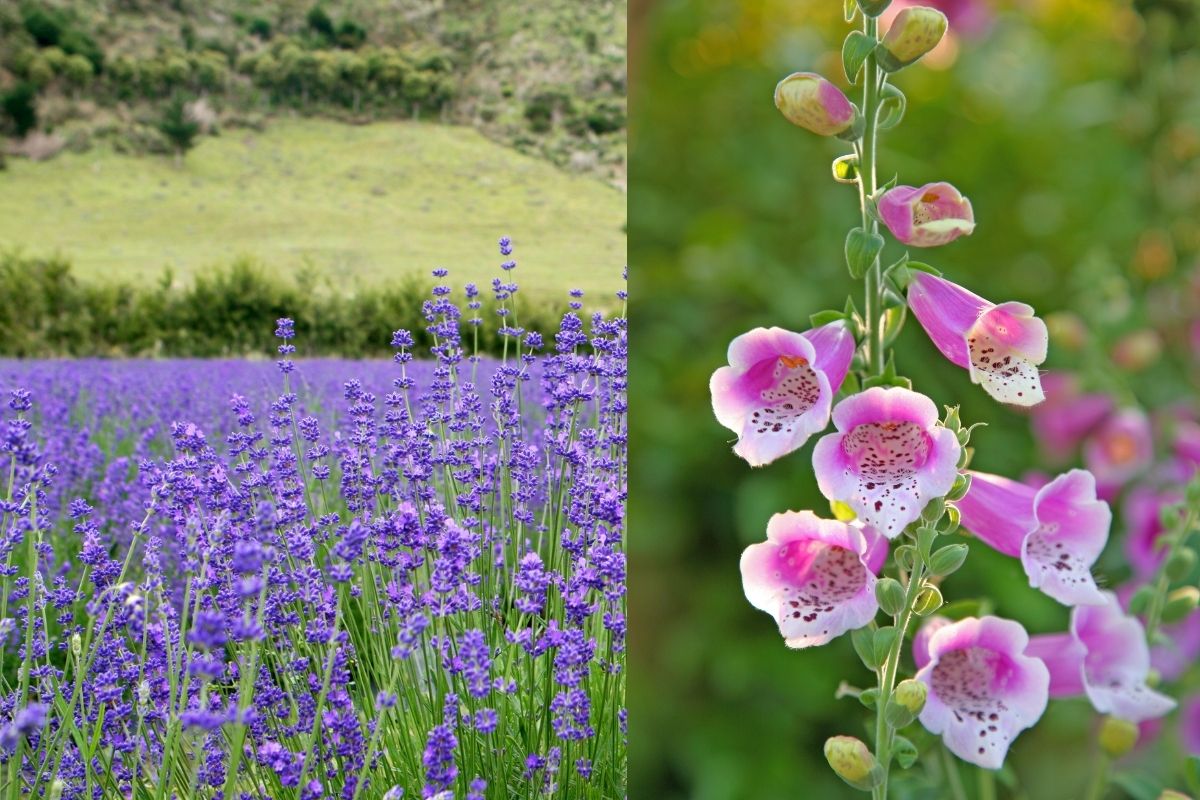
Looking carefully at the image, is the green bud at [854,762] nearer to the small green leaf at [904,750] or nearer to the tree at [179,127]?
the small green leaf at [904,750]

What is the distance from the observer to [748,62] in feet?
7.47

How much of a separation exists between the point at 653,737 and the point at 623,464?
0.63 m

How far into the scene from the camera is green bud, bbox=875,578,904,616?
0.82 meters

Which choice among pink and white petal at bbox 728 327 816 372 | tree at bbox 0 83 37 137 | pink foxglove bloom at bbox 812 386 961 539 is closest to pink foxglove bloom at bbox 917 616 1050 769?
pink foxglove bloom at bbox 812 386 961 539

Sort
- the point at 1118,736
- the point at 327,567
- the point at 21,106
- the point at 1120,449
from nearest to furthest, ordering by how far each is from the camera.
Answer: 1. the point at 1118,736
2. the point at 327,567
3. the point at 21,106
4. the point at 1120,449

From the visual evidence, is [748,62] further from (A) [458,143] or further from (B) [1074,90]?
(A) [458,143]

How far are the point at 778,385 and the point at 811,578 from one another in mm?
158

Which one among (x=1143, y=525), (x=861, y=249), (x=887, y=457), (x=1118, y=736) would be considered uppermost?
(x=861, y=249)

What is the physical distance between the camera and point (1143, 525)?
1680 millimetres

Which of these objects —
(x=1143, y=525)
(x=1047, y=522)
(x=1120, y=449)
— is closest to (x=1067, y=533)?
(x=1047, y=522)

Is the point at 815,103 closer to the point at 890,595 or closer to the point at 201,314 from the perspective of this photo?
the point at 890,595

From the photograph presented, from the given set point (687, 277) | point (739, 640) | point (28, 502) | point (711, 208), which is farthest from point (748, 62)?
point (28, 502)

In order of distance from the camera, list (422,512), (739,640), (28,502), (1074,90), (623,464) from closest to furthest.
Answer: (28,502) → (422,512) → (623,464) → (739,640) → (1074,90)

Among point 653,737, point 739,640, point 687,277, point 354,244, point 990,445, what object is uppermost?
point 354,244
